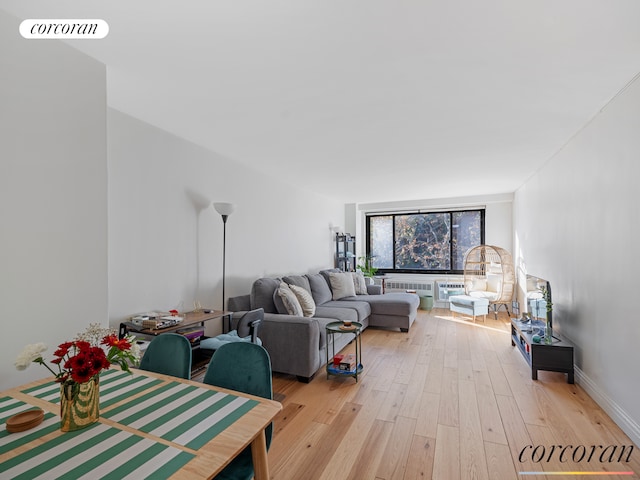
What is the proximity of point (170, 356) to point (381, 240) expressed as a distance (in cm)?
643

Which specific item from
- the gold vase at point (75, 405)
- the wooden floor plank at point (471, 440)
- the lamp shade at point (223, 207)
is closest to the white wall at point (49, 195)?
the gold vase at point (75, 405)

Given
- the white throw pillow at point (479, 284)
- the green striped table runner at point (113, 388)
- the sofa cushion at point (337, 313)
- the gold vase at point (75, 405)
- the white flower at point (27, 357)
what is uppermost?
the white flower at point (27, 357)

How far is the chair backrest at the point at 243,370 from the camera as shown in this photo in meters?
1.40

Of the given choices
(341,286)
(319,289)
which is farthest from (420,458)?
(341,286)

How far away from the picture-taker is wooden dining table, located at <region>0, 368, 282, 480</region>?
871mm

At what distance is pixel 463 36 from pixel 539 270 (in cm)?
365

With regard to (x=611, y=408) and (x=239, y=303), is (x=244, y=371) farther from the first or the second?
(x=611, y=408)

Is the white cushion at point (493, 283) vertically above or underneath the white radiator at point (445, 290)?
above

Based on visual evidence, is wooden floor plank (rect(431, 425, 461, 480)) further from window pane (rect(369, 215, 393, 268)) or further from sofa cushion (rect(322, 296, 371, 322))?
window pane (rect(369, 215, 393, 268))

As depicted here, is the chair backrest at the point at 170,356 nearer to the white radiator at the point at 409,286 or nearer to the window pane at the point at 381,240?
the white radiator at the point at 409,286

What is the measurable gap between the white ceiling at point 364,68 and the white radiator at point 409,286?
13.2 ft

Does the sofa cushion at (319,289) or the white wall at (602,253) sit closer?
the white wall at (602,253)

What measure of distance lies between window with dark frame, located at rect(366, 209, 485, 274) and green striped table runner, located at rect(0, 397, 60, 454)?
6817 mm

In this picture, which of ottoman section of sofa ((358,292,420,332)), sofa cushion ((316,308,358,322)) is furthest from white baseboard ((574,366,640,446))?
sofa cushion ((316,308,358,322))
